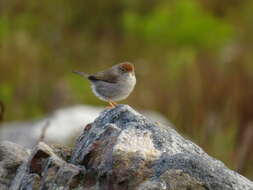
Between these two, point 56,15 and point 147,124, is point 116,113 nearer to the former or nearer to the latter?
point 147,124

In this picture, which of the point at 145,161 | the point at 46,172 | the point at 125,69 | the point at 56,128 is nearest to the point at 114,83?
the point at 125,69

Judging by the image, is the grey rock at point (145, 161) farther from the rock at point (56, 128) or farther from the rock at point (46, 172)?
the rock at point (56, 128)

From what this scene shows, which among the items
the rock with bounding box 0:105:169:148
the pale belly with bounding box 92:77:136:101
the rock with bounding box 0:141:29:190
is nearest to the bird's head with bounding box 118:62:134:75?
the pale belly with bounding box 92:77:136:101

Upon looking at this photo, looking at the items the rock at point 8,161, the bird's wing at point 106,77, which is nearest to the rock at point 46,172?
the rock at point 8,161

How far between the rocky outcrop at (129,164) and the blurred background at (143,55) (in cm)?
624

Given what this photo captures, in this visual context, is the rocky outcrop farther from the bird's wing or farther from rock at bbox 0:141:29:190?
the bird's wing

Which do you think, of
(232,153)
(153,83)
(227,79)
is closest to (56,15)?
(153,83)

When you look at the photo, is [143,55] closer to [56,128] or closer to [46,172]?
[56,128]

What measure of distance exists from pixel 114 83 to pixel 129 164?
13.9 feet

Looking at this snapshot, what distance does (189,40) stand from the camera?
58.1 feet

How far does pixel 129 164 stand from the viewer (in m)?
4.31

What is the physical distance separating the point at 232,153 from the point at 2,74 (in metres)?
7.32

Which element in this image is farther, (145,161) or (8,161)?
(8,161)

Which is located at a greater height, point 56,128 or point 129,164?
point 129,164
